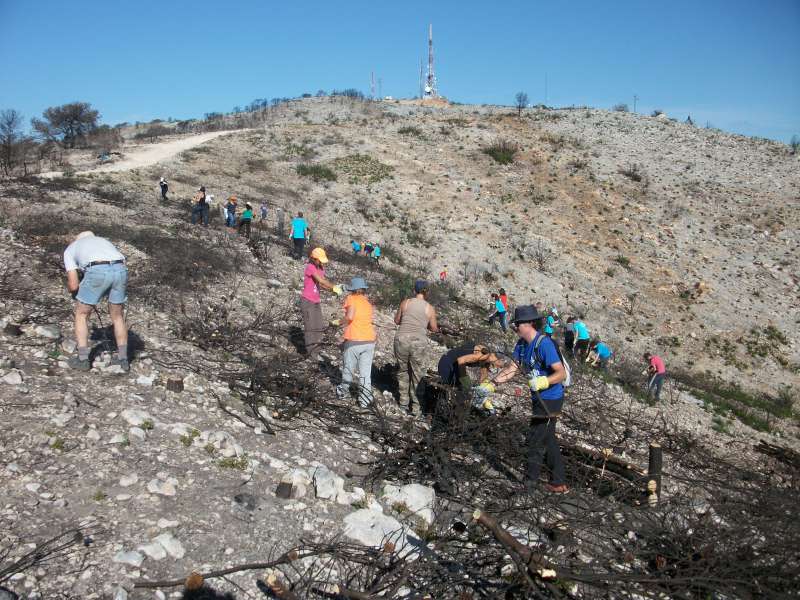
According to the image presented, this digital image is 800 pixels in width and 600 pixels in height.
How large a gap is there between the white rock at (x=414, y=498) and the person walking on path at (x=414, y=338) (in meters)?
1.85

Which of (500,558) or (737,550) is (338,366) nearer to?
(500,558)

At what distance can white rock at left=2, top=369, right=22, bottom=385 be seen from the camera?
4.20 meters

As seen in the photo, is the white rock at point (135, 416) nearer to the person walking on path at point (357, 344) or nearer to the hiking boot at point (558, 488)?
the person walking on path at point (357, 344)

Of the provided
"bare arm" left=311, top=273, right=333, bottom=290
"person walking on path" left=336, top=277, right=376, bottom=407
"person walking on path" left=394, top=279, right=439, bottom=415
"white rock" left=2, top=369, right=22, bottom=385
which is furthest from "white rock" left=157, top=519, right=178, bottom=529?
"bare arm" left=311, top=273, right=333, bottom=290

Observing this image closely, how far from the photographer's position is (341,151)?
1110 inches

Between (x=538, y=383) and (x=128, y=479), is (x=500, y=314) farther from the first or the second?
(x=128, y=479)

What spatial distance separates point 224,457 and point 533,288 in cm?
1700

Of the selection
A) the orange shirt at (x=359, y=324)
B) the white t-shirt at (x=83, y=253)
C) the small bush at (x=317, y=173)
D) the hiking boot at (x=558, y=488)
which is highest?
the small bush at (x=317, y=173)

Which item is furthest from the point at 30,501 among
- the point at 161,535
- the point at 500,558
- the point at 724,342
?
the point at 724,342

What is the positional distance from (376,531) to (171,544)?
47.3 inches

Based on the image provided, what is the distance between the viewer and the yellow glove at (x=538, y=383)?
157 inches

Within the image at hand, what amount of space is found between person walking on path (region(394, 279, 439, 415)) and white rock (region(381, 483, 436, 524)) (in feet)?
6.07

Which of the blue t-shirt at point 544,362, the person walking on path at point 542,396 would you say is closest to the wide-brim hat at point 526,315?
the person walking on path at point 542,396

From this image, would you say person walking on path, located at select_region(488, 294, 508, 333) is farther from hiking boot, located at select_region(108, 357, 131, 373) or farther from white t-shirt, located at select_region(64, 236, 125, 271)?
white t-shirt, located at select_region(64, 236, 125, 271)
